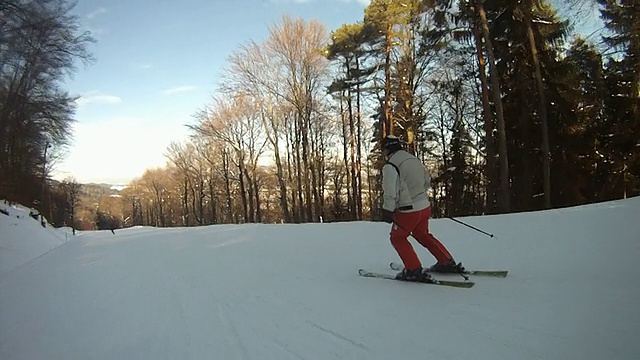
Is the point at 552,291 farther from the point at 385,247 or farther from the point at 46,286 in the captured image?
the point at 46,286

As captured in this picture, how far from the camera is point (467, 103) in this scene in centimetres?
2822

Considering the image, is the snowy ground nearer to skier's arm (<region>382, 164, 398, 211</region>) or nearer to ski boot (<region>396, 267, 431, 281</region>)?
ski boot (<region>396, 267, 431, 281</region>)

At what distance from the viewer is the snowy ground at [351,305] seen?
9.78ft

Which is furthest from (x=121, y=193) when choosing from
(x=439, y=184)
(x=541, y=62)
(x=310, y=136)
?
(x=541, y=62)

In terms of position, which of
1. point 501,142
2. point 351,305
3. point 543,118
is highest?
point 543,118

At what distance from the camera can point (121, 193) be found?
314 ft

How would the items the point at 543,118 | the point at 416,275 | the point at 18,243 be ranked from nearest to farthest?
1. the point at 416,275
2. the point at 18,243
3. the point at 543,118

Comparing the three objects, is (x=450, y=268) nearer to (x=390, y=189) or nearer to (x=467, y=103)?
(x=390, y=189)

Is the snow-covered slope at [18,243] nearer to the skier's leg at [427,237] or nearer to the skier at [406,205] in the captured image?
the skier at [406,205]

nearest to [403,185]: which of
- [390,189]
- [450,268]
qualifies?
[390,189]

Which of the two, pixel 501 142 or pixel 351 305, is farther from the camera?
pixel 501 142

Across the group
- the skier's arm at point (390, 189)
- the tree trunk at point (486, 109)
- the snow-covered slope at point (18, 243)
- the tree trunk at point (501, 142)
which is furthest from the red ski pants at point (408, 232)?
the tree trunk at point (486, 109)

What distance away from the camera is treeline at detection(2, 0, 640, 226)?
16.9 meters

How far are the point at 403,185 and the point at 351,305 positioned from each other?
5.43ft
